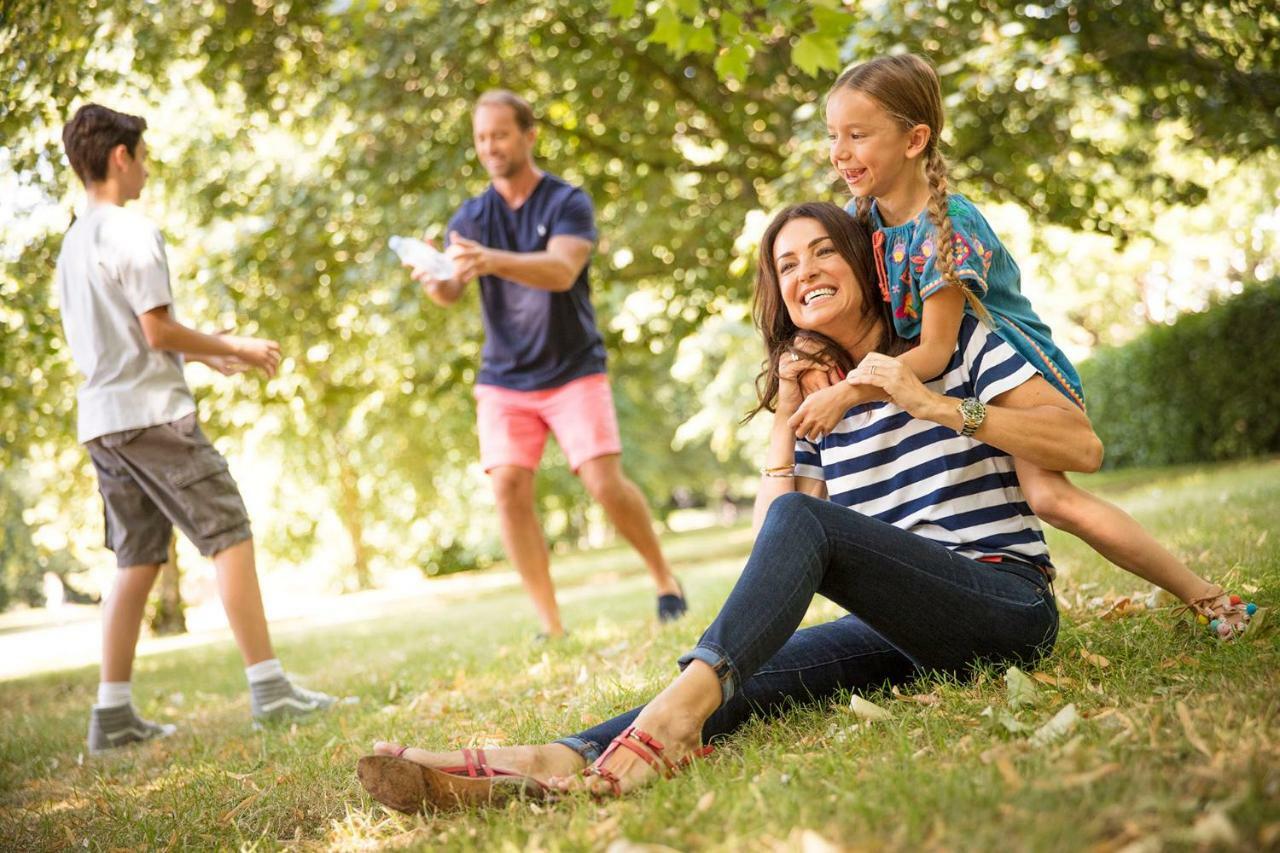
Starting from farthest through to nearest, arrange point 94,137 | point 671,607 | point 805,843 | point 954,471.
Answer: point 671,607, point 94,137, point 954,471, point 805,843

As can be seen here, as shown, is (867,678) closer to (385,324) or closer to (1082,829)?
(1082,829)

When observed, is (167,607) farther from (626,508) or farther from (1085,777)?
(1085,777)

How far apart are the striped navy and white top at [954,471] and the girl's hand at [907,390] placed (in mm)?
141

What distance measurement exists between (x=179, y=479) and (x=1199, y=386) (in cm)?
1477

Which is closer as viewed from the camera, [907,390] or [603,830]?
[603,830]

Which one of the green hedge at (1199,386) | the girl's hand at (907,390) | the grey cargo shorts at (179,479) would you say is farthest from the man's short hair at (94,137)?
the green hedge at (1199,386)

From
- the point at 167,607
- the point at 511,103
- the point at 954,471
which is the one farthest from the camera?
the point at 167,607

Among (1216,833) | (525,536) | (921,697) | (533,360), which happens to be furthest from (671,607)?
(1216,833)

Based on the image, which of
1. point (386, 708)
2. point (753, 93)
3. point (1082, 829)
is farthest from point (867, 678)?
point (753, 93)

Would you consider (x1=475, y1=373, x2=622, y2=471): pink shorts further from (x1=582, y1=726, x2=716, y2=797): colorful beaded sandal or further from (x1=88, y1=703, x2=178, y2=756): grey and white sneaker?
(x1=582, y1=726, x2=716, y2=797): colorful beaded sandal

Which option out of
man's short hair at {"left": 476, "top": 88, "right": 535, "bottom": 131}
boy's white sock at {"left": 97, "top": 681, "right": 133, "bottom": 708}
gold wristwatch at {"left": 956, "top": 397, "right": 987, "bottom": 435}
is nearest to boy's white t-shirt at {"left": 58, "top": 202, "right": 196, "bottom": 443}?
boy's white sock at {"left": 97, "top": 681, "right": 133, "bottom": 708}

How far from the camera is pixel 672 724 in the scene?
7.36 feet

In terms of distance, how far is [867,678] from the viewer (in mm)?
2791

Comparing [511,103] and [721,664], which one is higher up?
[511,103]
